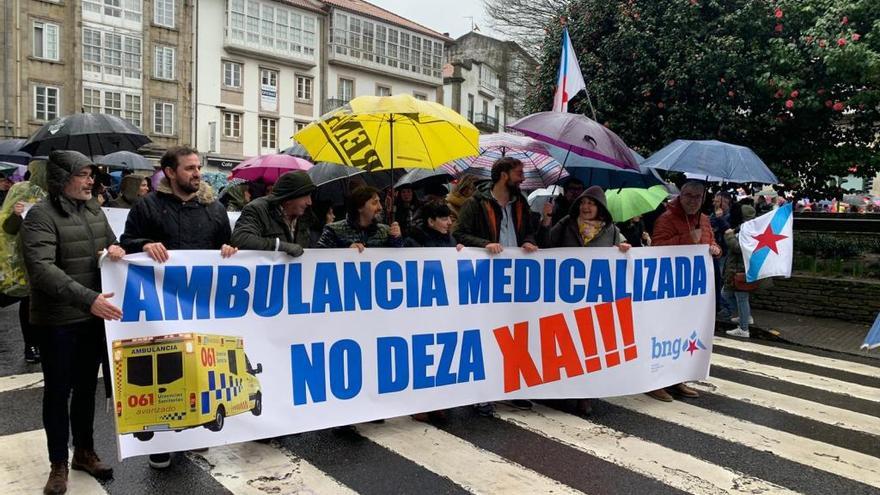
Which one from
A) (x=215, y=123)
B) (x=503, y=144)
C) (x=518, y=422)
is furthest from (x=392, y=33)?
(x=518, y=422)

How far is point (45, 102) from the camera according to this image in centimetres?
3275

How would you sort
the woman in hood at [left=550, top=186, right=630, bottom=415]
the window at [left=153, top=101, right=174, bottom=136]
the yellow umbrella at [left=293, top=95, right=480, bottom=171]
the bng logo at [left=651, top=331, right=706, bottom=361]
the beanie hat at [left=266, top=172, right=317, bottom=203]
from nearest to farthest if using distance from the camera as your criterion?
the beanie hat at [left=266, top=172, right=317, bottom=203]
the woman in hood at [left=550, top=186, right=630, bottom=415]
the yellow umbrella at [left=293, top=95, right=480, bottom=171]
the bng logo at [left=651, top=331, right=706, bottom=361]
the window at [left=153, top=101, right=174, bottom=136]

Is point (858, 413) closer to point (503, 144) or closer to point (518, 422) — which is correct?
point (518, 422)

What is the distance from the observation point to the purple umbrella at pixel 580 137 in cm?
522

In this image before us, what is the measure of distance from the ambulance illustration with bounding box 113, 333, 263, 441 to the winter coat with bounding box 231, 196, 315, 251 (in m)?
0.66

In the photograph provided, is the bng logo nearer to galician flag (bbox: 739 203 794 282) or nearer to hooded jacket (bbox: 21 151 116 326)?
galician flag (bbox: 739 203 794 282)

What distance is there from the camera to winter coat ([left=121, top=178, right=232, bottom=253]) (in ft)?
13.4

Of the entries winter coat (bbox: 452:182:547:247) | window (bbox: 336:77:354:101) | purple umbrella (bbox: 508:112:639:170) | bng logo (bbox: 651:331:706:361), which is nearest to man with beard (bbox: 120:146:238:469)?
winter coat (bbox: 452:182:547:247)

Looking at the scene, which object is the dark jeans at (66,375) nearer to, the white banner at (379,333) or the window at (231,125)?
the white banner at (379,333)

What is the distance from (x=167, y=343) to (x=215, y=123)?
36.8 meters

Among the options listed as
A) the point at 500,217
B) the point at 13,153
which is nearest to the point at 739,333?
the point at 500,217

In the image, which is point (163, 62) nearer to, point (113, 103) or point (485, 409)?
point (113, 103)

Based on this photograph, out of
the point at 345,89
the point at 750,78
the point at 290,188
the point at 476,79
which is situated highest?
the point at 476,79

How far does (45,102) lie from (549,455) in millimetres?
35525
